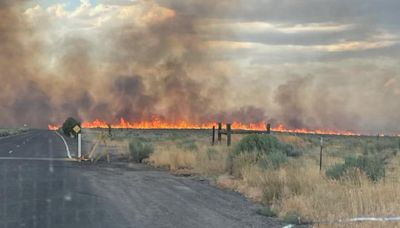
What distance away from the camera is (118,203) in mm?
13250

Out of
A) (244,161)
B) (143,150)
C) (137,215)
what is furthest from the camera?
(143,150)

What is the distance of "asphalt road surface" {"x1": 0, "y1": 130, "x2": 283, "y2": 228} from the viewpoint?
35.0ft

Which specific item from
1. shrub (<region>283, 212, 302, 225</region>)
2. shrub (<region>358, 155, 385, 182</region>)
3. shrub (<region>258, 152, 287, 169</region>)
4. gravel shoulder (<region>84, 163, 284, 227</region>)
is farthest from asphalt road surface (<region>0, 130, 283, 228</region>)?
shrub (<region>358, 155, 385, 182</region>)

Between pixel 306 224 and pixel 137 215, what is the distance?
3.64 m

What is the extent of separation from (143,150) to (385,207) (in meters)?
22.6

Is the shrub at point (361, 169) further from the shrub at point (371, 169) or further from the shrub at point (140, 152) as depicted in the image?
the shrub at point (140, 152)

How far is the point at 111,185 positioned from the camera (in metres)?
17.6

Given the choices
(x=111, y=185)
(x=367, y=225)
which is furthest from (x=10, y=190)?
(x=367, y=225)

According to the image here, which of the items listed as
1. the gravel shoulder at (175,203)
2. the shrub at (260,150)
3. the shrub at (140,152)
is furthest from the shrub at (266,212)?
the shrub at (140,152)

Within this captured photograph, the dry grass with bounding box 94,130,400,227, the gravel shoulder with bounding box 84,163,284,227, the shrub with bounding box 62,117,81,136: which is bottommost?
the shrub with bounding box 62,117,81,136

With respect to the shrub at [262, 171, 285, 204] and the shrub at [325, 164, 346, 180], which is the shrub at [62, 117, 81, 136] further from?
the shrub at [325, 164, 346, 180]

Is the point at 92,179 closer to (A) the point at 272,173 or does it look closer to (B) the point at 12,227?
(A) the point at 272,173

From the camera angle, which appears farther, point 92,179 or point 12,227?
point 92,179

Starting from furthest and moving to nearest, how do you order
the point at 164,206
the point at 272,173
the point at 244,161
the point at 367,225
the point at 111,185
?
the point at 244,161, the point at 111,185, the point at 272,173, the point at 164,206, the point at 367,225
